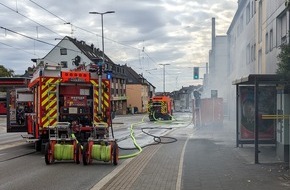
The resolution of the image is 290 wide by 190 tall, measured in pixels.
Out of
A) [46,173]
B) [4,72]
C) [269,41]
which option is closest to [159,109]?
[269,41]

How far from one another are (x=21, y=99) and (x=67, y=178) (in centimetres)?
798

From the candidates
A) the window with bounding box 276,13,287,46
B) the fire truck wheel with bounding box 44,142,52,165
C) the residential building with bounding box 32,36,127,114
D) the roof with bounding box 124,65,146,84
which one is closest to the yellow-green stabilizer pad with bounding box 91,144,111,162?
the fire truck wheel with bounding box 44,142,52,165

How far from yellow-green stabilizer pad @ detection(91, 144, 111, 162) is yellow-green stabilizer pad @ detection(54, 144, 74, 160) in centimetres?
64

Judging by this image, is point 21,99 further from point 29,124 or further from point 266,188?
point 266,188

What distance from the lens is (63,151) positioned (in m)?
11.8

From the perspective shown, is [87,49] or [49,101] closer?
[49,101]

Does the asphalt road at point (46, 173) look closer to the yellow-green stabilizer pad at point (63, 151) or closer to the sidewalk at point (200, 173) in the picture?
the yellow-green stabilizer pad at point (63, 151)

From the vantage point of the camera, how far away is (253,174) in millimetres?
9867

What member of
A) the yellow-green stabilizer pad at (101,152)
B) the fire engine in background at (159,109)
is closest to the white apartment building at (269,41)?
the yellow-green stabilizer pad at (101,152)

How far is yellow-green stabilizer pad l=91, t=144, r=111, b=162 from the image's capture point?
11.6m

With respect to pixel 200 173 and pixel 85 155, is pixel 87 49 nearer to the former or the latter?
pixel 85 155

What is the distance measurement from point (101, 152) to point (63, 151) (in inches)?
41.8

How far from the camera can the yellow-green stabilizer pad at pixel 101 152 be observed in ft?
38.1

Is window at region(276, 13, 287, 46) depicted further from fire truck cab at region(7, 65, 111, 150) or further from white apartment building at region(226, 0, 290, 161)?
fire truck cab at region(7, 65, 111, 150)
